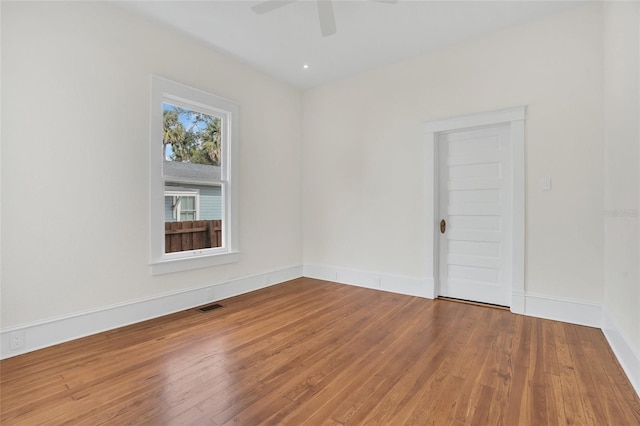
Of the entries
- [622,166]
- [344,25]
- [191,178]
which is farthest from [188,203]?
[622,166]

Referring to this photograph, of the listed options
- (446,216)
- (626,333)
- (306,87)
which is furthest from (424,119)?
(626,333)

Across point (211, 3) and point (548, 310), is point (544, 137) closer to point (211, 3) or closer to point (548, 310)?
point (548, 310)

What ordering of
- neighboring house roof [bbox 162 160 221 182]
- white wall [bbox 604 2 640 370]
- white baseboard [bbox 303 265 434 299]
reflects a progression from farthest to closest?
white baseboard [bbox 303 265 434 299] → neighboring house roof [bbox 162 160 221 182] → white wall [bbox 604 2 640 370]

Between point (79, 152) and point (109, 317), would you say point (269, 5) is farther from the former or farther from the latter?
point (109, 317)

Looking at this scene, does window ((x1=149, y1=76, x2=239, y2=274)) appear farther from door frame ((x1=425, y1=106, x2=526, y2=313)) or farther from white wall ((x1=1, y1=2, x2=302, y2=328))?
door frame ((x1=425, y1=106, x2=526, y2=313))

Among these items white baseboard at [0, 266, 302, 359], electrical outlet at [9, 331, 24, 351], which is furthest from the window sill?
electrical outlet at [9, 331, 24, 351]

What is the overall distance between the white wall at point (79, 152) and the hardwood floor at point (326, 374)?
508 millimetres

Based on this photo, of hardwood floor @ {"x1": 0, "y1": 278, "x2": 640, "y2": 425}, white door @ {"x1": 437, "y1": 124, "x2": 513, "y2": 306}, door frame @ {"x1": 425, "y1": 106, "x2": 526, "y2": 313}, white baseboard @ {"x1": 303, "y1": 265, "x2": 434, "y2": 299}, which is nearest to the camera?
hardwood floor @ {"x1": 0, "y1": 278, "x2": 640, "y2": 425}

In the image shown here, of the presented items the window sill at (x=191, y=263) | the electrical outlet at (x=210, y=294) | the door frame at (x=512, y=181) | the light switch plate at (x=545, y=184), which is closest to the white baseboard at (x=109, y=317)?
the electrical outlet at (x=210, y=294)

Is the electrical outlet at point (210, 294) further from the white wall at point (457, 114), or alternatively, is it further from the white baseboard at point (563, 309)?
the white baseboard at point (563, 309)

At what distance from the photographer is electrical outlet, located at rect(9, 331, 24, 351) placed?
2.39 m

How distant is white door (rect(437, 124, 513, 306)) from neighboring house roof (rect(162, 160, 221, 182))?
2967 millimetres

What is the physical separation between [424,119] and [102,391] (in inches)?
165

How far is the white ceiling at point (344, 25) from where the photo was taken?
119 inches
